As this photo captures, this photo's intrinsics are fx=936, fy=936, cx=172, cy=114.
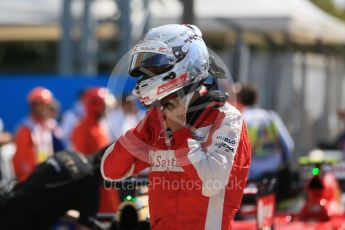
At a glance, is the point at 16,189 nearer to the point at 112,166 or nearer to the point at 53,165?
the point at 53,165

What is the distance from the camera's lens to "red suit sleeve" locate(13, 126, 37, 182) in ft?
30.4

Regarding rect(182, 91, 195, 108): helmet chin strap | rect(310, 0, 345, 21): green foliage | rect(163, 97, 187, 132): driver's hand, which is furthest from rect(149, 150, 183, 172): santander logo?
rect(310, 0, 345, 21): green foliage

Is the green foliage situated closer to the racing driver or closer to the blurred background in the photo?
the blurred background

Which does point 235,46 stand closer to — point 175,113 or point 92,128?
point 92,128

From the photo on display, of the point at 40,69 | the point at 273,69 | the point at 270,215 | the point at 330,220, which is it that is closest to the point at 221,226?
the point at 270,215

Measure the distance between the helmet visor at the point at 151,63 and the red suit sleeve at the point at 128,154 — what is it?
0.27m

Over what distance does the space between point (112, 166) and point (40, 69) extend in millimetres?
31809

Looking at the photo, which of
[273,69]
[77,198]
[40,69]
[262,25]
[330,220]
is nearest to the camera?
[330,220]

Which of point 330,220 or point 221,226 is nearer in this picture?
point 221,226

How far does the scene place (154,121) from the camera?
13.3 ft

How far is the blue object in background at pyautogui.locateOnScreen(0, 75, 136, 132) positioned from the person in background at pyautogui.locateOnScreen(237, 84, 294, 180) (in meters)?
3.16

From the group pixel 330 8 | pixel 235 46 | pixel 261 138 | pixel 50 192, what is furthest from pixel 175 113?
pixel 330 8

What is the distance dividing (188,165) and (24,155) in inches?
229

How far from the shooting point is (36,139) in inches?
385
